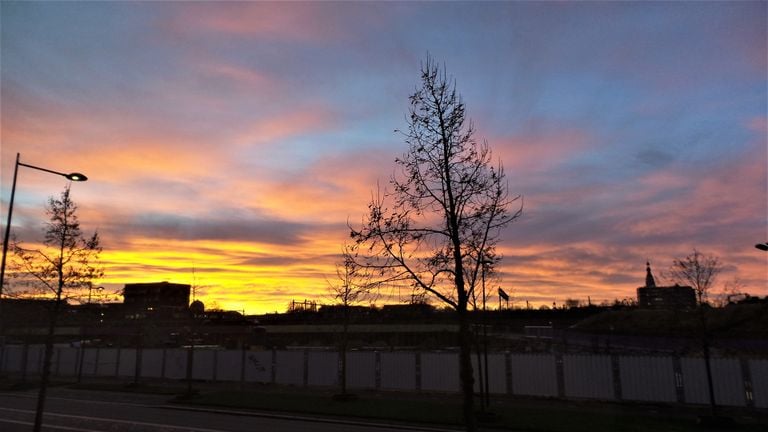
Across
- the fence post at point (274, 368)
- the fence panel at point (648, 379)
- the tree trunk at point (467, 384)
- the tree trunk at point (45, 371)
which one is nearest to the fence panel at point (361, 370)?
the fence post at point (274, 368)

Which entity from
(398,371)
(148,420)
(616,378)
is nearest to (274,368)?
(398,371)

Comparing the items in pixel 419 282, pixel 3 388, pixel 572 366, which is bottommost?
pixel 3 388

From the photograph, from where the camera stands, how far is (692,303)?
28.3 m

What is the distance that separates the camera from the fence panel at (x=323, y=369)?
36.5 metres

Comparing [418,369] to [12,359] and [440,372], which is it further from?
[12,359]

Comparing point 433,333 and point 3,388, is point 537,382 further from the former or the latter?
point 433,333

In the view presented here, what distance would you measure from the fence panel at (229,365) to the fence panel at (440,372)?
1656 centimetres

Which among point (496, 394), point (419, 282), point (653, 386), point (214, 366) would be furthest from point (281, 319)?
point (419, 282)

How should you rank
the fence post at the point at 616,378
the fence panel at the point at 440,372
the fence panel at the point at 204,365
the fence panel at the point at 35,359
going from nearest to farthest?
the fence post at the point at 616,378, the fence panel at the point at 440,372, the fence panel at the point at 204,365, the fence panel at the point at 35,359

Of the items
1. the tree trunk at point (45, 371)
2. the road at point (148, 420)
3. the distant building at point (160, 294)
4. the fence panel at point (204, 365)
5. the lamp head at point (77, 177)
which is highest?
the distant building at point (160, 294)

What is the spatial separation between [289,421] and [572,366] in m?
16.3

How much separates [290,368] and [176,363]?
12996mm

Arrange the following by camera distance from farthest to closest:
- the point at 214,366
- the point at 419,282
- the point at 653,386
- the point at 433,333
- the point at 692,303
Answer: the point at 433,333 → the point at 214,366 → the point at 692,303 → the point at 653,386 → the point at 419,282

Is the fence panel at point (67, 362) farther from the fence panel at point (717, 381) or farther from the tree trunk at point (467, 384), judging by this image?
the tree trunk at point (467, 384)
